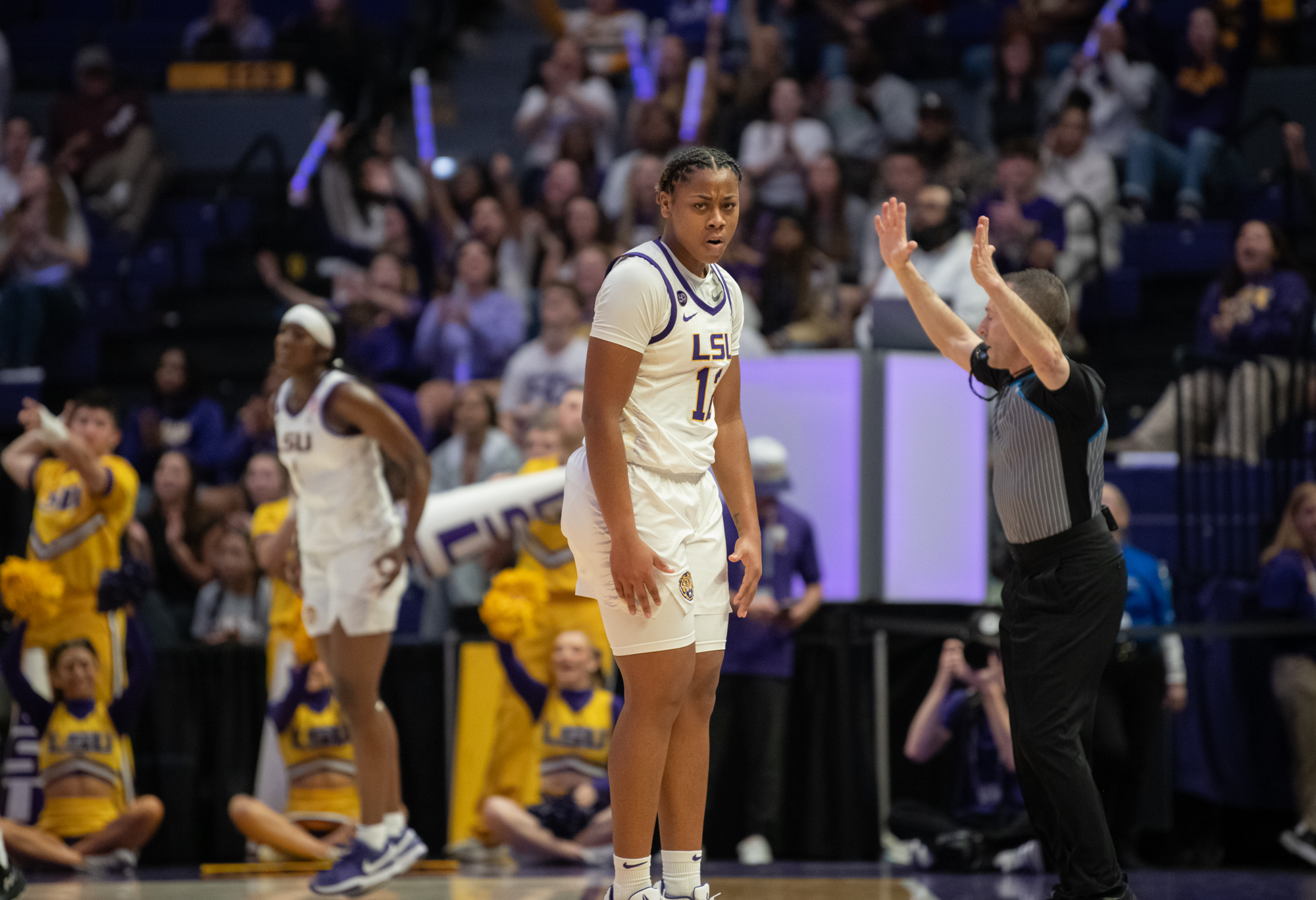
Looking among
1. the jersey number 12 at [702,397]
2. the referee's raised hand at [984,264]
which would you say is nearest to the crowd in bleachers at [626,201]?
the referee's raised hand at [984,264]

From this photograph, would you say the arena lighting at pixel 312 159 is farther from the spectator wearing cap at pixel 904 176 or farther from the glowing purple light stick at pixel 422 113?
the spectator wearing cap at pixel 904 176

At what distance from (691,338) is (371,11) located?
11.3m

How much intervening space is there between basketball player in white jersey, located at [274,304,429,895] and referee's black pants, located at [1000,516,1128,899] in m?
2.06

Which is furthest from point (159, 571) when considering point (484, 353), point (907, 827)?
point (907, 827)

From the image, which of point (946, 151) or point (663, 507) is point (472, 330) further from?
point (663, 507)

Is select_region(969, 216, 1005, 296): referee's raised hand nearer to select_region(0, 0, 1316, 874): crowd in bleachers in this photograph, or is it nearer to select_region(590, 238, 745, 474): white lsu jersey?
select_region(590, 238, 745, 474): white lsu jersey

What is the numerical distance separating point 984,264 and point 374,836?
271cm

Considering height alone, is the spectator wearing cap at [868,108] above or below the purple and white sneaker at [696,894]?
above

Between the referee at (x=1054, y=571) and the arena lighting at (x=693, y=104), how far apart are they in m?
7.08

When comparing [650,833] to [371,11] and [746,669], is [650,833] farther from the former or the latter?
[371,11]

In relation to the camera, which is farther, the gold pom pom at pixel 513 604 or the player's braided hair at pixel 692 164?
the gold pom pom at pixel 513 604

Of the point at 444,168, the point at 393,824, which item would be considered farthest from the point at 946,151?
the point at 393,824

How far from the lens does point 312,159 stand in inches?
484

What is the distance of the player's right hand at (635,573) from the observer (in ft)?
11.4
